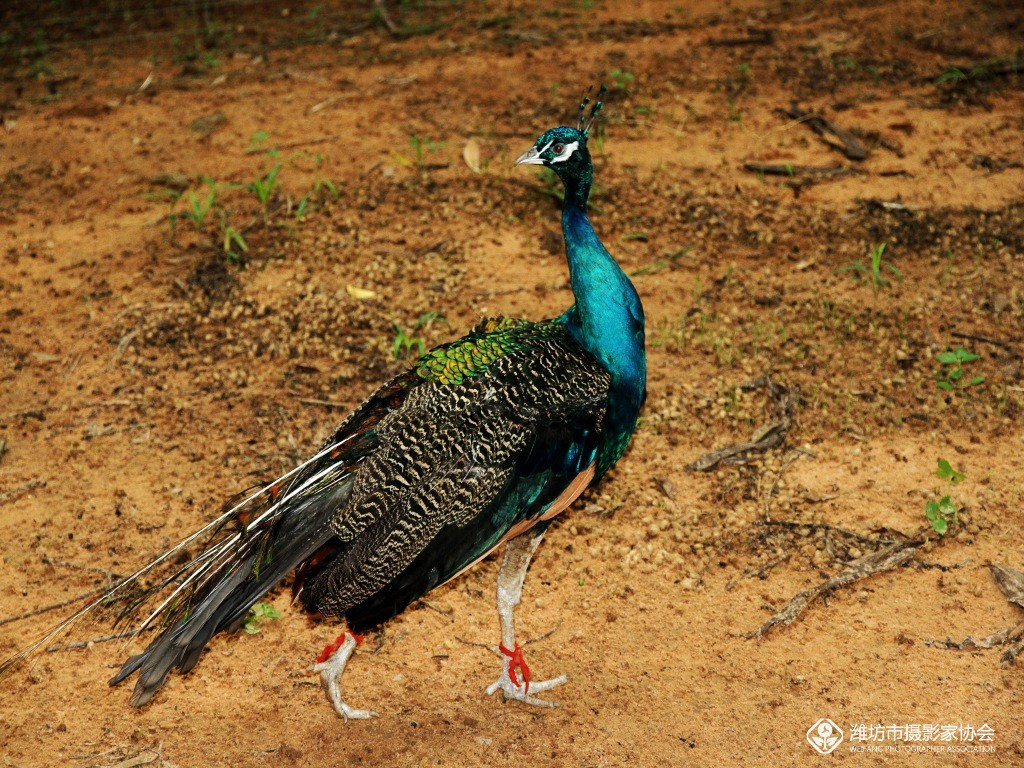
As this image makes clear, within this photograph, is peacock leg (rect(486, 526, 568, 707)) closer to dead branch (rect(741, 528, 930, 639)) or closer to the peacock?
the peacock

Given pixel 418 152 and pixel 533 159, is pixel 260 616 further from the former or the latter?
pixel 418 152

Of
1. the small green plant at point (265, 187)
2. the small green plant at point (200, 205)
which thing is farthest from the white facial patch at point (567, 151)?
the small green plant at point (200, 205)

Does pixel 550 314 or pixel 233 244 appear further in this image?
pixel 233 244

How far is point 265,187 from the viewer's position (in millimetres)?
7367

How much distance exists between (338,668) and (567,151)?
246 centimetres

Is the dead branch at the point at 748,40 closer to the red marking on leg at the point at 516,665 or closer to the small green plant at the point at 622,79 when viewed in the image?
the small green plant at the point at 622,79

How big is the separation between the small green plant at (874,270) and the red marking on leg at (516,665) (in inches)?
143

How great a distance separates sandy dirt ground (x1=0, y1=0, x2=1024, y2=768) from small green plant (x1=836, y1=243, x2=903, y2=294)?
0.02 metres

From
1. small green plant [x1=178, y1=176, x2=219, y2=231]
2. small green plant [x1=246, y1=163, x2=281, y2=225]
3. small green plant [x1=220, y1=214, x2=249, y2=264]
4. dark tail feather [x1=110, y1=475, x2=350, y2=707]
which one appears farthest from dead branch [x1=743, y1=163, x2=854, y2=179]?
dark tail feather [x1=110, y1=475, x2=350, y2=707]

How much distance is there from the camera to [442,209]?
7.40m

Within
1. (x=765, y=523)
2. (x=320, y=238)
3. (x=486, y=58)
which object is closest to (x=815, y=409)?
(x=765, y=523)

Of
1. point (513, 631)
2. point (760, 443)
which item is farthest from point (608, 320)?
point (760, 443)

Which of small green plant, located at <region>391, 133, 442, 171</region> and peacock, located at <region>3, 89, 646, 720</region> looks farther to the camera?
small green plant, located at <region>391, 133, 442, 171</region>

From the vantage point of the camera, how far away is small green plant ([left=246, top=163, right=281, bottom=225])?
7.19 m
